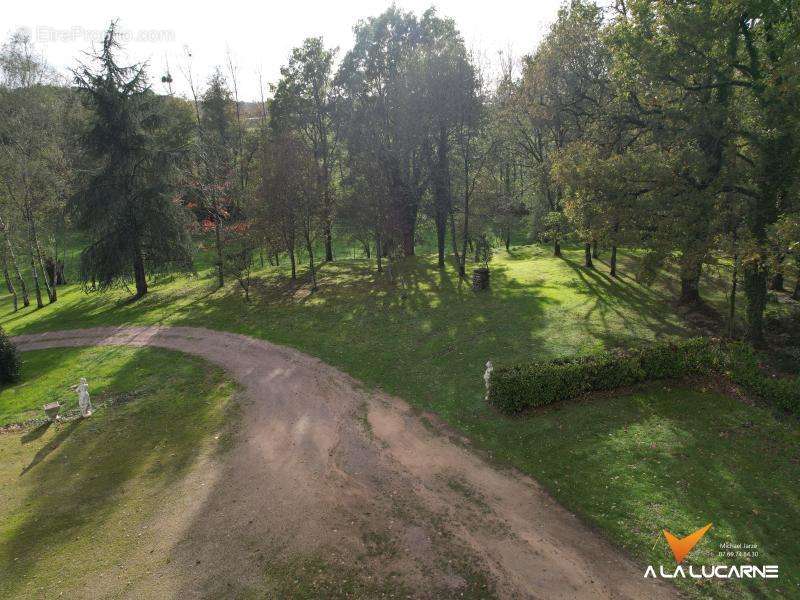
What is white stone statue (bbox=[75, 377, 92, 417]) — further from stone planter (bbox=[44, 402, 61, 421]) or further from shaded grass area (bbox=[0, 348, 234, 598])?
stone planter (bbox=[44, 402, 61, 421])

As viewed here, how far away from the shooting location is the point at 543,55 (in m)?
31.1

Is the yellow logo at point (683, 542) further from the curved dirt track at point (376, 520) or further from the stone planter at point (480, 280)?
the stone planter at point (480, 280)

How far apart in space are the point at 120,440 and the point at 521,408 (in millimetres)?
14888

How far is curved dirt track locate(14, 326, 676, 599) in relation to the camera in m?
9.80

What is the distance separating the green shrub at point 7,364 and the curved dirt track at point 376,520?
49.8ft

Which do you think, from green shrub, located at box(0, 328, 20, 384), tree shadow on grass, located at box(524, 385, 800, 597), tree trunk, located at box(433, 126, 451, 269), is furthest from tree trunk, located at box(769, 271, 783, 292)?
green shrub, located at box(0, 328, 20, 384)

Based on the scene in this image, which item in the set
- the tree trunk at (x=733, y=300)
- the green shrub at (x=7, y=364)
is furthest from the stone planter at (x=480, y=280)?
the green shrub at (x=7, y=364)

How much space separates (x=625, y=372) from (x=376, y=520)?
10734 mm

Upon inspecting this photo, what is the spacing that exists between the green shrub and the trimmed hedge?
24199 mm

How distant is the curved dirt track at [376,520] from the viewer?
980cm

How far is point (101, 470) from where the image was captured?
1477cm

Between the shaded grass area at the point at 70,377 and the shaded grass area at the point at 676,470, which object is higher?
the shaded grass area at the point at 70,377

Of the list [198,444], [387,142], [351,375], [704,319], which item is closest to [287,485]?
[198,444]

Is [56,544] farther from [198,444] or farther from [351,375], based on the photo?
[351,375]
